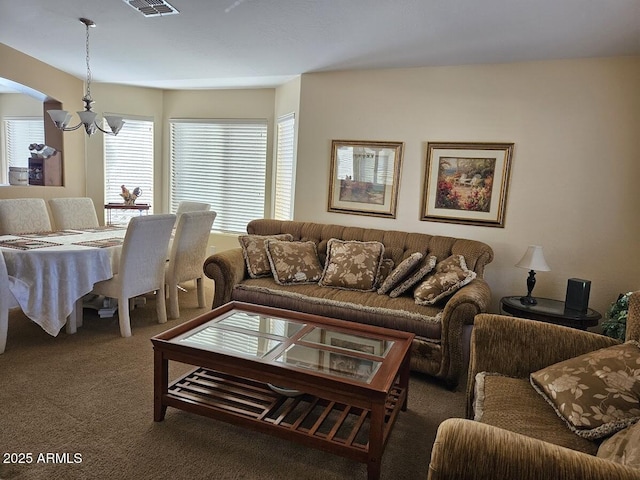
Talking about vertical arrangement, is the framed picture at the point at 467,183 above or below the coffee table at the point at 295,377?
above

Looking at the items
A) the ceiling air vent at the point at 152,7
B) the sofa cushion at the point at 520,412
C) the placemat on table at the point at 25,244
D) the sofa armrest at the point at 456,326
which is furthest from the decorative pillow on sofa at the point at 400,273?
the placemat on table at the point at 25,244

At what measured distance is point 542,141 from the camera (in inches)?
137

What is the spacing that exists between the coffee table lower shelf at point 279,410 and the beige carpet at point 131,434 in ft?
0.39

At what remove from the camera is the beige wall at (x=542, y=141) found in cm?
329

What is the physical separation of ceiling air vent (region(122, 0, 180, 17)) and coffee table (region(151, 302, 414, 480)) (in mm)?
2115

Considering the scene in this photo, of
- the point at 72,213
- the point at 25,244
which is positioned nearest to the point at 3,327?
the point at 25,244

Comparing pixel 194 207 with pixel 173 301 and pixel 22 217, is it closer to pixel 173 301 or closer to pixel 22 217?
pixel 173 301

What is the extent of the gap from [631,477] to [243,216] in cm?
486

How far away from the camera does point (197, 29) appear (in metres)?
3.24

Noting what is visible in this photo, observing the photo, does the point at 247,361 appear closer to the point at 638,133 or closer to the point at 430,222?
the point at 430,222

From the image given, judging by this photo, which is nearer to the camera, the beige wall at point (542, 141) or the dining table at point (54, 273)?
the dining table at point (54, 273)

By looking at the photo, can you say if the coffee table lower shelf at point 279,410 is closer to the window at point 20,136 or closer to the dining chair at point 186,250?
the dining chair at point 186,250

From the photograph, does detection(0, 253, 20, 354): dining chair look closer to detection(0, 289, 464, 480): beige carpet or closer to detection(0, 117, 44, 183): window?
detection(0, 289, 464, 480): beige carpet

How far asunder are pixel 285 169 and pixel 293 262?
5.76 feet
